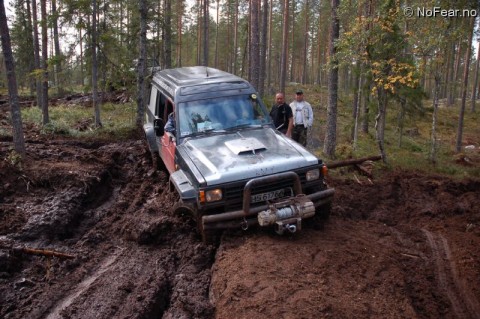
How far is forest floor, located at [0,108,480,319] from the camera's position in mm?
4953

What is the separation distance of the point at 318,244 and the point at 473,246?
98.8 inches

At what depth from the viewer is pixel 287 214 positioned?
5984 millimetres

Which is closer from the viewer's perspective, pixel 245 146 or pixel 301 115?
pixel 245 146

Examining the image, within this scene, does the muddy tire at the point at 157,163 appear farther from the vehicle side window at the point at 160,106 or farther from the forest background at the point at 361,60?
the forest background at the point at 361,60

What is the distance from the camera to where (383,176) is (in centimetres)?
1063

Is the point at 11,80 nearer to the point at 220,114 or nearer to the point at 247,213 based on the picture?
the point at 220,114

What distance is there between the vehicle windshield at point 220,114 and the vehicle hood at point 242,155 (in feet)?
0.89

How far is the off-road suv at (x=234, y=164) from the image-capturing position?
6.07 metres

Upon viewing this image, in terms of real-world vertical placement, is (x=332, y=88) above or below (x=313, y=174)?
above

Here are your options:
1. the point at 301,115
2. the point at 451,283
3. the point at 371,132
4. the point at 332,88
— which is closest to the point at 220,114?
the point at 301,115

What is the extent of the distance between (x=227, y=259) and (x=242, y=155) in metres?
1.58

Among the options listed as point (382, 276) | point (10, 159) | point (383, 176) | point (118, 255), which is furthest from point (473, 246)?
point (10, 159)

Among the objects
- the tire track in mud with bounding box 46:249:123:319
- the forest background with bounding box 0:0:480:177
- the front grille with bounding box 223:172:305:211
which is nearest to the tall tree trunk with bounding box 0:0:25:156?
the forest background with bounding box 0:0:480:177

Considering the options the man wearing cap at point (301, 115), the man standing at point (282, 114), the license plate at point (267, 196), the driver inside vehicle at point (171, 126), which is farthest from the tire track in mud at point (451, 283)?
the driver inside vehicle at point (171, 126)
